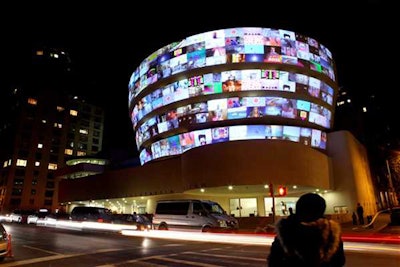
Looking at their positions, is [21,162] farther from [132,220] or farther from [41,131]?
[132,220]

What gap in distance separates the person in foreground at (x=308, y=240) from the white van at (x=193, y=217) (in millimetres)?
18955

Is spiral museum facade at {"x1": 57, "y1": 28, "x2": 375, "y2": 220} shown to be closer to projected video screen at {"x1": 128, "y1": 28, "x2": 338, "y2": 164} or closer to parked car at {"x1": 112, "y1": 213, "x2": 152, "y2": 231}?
projected video screen at {"x1": 128, "y1": 28, "x2": 338, "y2": 164}

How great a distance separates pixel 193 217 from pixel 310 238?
806 inches

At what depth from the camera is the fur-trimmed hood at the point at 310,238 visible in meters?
3.49

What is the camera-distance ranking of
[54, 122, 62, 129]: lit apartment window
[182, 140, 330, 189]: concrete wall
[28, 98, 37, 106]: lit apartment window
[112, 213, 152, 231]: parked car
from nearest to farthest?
[112, 213, 152, 231]: parked car < [182, 140, 330, 189]: concrete wall < [28, 98, 37, 106]: lit apartment window < [54, 122, 62, 129]: lit apartment window

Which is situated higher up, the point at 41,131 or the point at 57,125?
the point at 57,125

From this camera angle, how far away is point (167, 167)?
47.6 meters

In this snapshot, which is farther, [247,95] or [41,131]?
[41,131]

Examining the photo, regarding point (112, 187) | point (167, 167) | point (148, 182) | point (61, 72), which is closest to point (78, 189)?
point (112, 187)

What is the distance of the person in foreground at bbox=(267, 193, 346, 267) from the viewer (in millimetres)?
3484

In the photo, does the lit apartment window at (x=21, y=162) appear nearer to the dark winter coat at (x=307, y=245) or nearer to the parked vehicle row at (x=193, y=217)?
the parked vehicle row at (x=193, y=217)

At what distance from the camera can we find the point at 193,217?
23.3 m

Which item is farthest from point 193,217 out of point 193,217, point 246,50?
point 246,50

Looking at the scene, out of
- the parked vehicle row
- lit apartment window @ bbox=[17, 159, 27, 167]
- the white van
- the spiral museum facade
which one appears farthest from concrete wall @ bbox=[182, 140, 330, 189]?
lit apartment window @ bbox=[17, 159, 27, 167]
